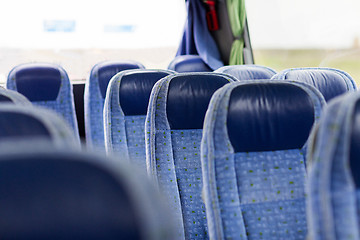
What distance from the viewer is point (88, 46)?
622 centimetres

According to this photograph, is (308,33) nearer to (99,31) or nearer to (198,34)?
(198,34)

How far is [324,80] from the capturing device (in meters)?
2.59

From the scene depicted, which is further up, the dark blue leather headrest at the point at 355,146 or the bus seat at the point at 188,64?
the dark blue leather headrest at the point at 355,146

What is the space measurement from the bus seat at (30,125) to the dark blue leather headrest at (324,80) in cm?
184

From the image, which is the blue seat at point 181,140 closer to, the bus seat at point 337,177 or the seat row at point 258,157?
the seat row at point 258,157

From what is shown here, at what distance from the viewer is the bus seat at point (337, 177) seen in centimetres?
104

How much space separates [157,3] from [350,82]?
410 centimetres

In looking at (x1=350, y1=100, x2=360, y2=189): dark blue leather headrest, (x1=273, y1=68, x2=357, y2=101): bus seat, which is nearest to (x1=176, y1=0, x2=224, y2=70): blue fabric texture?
(x1=273, y1=68, x2=357, y2=101): bus seat

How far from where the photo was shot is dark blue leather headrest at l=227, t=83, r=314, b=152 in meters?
1.62

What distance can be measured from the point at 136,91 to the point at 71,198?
6.76ft

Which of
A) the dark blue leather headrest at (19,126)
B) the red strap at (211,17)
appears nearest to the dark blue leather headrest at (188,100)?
Result: the dark blue leather headrest at (19,126)

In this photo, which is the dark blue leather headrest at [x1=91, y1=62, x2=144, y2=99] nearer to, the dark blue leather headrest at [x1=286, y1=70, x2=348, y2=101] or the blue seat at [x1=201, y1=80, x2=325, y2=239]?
the dark blue leather headrest at [x1=286, y1=70, x2=348, y2=101]

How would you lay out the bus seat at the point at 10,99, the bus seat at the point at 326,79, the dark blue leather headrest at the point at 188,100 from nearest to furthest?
the bus seat at the point at 10,99 < the dark blue leather headrest at the point at 188,100 < the bus seat at the point at 326,79

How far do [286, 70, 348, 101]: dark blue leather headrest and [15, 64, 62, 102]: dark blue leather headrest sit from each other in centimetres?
212
